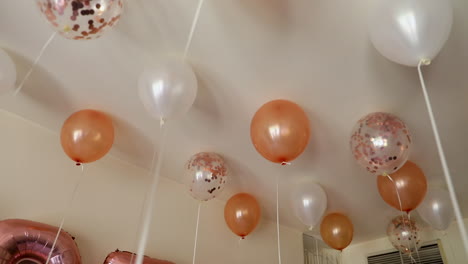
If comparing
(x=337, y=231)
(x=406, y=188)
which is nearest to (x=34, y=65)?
(x=406, y=188)

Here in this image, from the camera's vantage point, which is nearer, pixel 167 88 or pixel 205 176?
pixel 167 88

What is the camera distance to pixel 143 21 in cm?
121

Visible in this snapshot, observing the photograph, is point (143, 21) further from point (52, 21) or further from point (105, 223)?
point (105, 223)

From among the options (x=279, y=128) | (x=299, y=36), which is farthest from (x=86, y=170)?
(x=299, y=36)

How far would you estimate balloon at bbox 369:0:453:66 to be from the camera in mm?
931

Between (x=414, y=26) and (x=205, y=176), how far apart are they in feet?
3.42

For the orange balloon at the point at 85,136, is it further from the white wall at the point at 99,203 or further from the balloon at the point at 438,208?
the balloon at the point at 438,208

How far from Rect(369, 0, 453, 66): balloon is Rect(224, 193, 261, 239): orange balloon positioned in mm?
1181

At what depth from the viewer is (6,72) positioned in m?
1.21

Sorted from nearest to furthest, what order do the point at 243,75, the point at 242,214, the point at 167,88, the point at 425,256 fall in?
the point at 167,88
the point at 243,75
the point at 242,214
the point at 425,256

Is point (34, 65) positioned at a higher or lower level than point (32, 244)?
higher

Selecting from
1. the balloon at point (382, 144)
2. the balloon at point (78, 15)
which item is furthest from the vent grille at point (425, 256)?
the balloon at point (78, 15)

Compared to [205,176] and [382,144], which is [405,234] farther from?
[205,176]

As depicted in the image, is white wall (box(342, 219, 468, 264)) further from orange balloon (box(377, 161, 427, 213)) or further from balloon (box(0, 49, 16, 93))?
balloon (box(0, 49, 16, 93))
